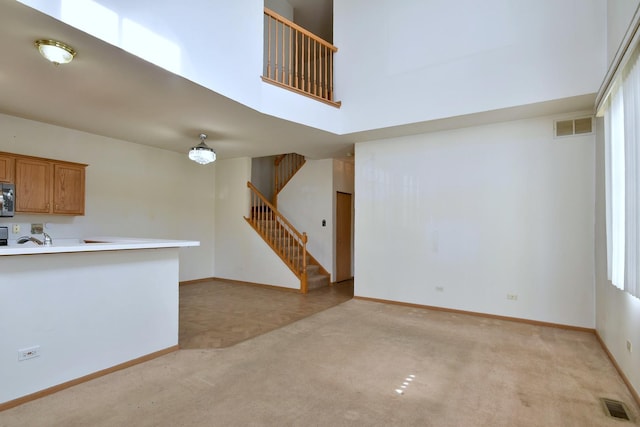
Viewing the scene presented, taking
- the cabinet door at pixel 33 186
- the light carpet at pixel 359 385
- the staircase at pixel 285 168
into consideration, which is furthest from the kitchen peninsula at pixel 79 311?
the staircase at pixel 285 168

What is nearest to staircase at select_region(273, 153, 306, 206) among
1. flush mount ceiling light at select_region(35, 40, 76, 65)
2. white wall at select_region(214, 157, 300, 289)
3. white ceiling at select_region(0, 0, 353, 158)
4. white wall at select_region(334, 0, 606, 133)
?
white wall at select_region(214, 157, 300, 289)

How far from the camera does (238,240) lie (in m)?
7.42

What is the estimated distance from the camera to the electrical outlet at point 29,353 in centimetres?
242

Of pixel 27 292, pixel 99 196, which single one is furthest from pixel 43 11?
pixel 99 196

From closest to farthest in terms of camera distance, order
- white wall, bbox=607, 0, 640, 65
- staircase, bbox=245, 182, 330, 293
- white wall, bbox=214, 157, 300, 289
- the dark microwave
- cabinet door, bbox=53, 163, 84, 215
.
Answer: white wall, bbox=607, 0, 640, 65 < the dark microwave < cabinet door, bbox=53, 163, 84, 215 < staircase, bbox=245, 182, 330, 293 < white wall, bbox=214, 157, 300, 289

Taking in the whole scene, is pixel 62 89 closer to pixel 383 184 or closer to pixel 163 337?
pixel 163 337

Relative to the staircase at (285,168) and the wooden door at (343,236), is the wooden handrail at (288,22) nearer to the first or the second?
the staircase at (285,168)

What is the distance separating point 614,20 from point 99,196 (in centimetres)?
744

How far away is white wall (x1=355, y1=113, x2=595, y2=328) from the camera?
423cm

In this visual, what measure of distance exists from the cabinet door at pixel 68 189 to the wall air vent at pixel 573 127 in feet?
22.6

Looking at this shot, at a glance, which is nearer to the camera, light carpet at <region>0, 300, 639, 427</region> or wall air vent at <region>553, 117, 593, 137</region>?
light carpet at <region>0, 300, 639, 427</region>

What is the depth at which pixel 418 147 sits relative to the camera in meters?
5.34

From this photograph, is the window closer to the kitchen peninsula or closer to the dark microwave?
the kitchen peninsula

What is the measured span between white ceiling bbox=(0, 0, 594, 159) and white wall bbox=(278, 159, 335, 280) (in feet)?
3.05
